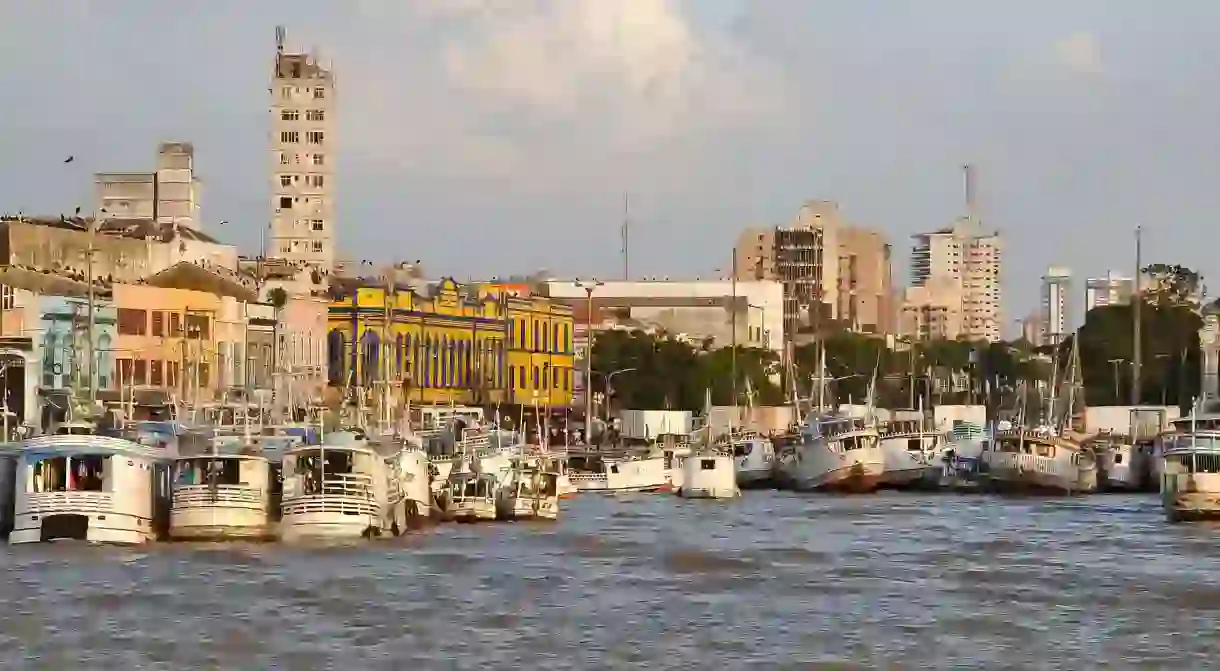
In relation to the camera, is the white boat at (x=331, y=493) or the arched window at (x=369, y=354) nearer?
the white boat at (x=331, y=493)

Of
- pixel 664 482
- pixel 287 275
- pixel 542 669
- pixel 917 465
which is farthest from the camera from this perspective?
pixel 287 275

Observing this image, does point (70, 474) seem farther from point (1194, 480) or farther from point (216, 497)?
point (1194, 480)

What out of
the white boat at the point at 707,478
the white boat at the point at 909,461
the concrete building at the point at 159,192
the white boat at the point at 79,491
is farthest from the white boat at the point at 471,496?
the concrete building at the point at 159,192

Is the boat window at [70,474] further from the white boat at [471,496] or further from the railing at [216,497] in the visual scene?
the white boat at [471,496]

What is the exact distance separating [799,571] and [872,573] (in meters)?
1.74

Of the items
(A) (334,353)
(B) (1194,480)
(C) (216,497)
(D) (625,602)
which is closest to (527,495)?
(C) (216,497)

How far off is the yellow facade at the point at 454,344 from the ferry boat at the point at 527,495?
122ft

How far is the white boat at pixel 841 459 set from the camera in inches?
4582

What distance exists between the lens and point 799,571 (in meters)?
63.4

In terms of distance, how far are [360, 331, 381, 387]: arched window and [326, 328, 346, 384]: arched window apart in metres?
1.23

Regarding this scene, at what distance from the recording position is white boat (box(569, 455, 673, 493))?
109188 mm

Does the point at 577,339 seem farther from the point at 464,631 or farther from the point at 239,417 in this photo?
the point at 464,631

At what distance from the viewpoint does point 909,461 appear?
120688 mm

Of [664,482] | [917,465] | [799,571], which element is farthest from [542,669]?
[917,465]
